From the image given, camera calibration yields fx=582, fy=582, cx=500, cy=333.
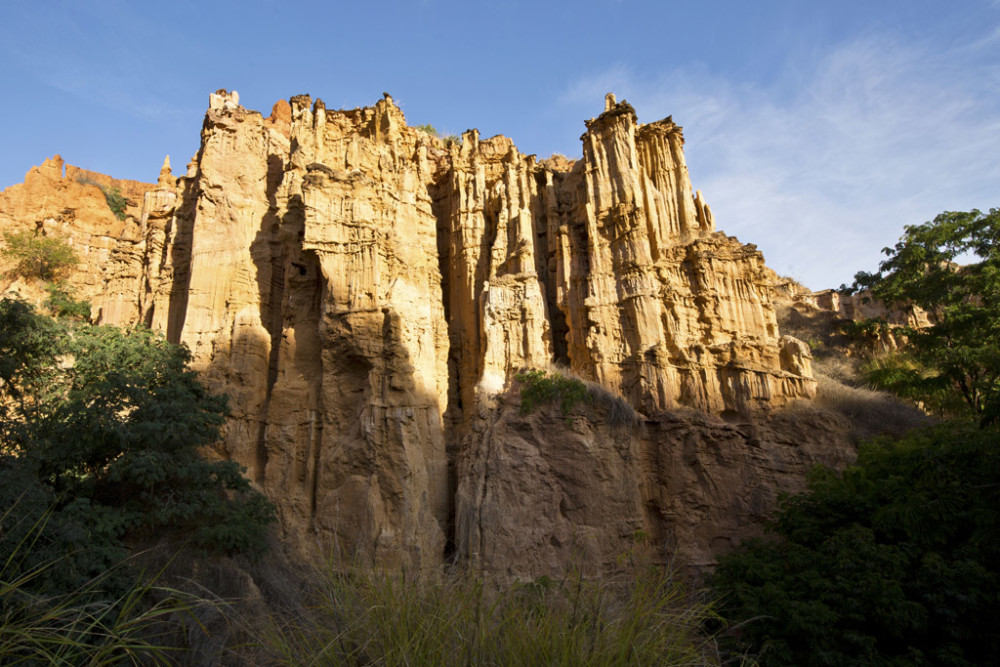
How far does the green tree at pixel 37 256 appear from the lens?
84.7 feet

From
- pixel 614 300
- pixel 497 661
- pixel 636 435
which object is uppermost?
pixel 614 300

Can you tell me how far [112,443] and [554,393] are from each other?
9136 millimetres

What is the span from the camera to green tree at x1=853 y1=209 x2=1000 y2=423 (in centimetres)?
1647

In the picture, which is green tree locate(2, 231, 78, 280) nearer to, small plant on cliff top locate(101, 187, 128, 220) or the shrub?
the shrub

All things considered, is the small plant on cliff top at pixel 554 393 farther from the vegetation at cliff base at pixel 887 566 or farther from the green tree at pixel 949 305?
the green tree at pixel 949 305

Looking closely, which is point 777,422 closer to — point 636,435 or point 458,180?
point 636,435

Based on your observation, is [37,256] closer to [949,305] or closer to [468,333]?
[468,333]

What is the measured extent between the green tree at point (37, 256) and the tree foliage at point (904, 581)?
97.6 ft

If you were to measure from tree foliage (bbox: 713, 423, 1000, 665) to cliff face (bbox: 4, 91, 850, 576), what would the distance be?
4082 millimetres

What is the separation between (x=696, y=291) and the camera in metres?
16.7

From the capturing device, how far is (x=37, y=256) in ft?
85.1

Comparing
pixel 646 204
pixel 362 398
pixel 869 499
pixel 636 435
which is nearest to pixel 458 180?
pixel 646 204

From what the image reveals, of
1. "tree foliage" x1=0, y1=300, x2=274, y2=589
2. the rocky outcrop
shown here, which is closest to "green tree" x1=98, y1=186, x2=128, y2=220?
the rocky outcrop

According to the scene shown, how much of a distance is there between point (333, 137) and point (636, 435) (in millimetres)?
13296
